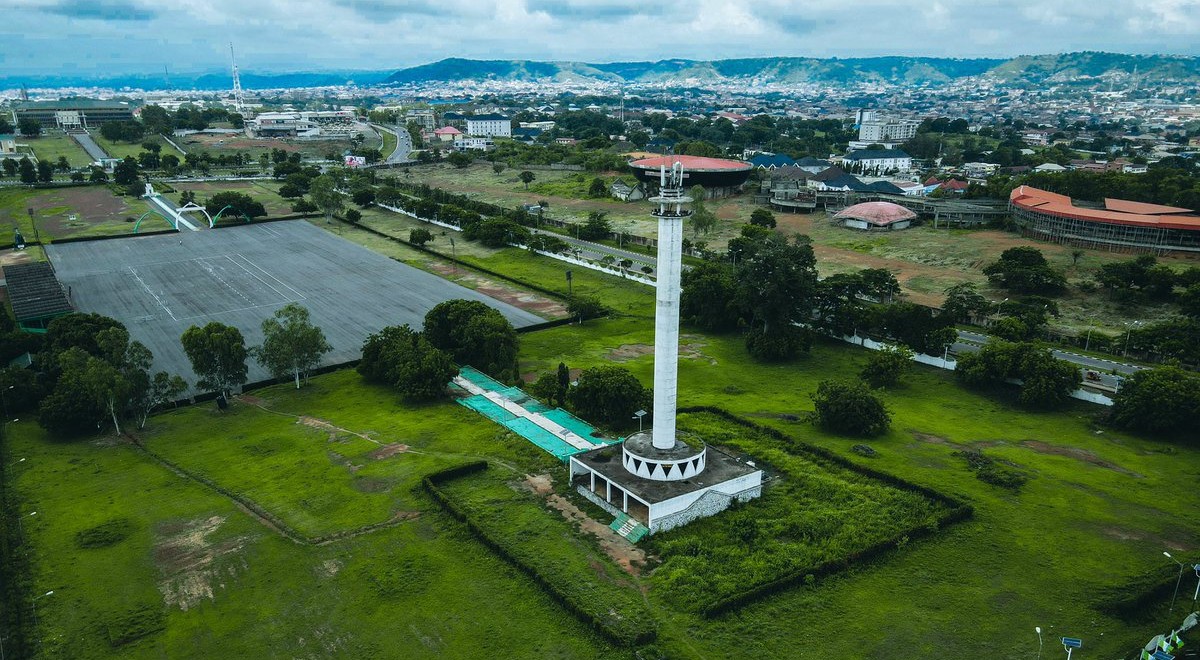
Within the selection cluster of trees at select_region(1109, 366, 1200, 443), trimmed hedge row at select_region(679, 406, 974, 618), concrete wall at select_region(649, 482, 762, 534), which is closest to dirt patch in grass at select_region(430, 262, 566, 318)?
trimmed hedge row at select_region(679, 406, 974, 618)

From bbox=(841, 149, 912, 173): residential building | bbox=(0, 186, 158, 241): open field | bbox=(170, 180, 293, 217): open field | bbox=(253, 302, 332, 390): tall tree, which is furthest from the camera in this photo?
bbox=(841, 149, 912, 173): residential building

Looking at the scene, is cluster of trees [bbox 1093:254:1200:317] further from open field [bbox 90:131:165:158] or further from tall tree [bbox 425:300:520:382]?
open field [bbox 90:131:165:158]

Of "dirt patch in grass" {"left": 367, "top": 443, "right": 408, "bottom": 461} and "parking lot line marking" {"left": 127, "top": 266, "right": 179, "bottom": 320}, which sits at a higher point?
"parking lot line marking" {"left": 127, "top": 266, "right": 179, "bottom": 320}

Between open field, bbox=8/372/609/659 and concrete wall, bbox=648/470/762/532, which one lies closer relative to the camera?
open field, bbox=8/372/609/659

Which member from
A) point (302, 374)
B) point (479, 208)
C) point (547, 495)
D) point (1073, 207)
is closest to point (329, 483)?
point (547, 495)

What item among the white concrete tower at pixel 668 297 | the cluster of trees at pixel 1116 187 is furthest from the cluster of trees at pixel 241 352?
the cluster of trees at pixel 1116 187

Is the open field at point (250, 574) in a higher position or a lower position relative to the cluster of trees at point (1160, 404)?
lower

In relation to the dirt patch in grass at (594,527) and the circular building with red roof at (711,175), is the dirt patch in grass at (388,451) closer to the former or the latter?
the dirt patch in grass at (594,527)

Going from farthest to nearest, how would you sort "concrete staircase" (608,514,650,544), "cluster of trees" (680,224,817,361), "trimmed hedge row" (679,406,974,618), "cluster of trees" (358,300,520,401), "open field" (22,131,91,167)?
"open field" (22,131,91,167), "cluster of trees" (680,224,817,361), "cluster of trees" (358,300,520,401), "concrete staircase" (608,514,650,544), "trimmed hedge row" (679,406,974,618)
